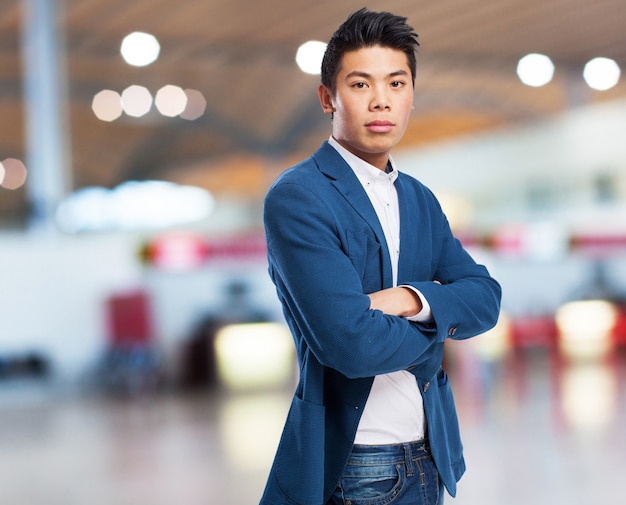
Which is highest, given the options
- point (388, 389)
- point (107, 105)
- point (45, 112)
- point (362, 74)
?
point (107, 105)

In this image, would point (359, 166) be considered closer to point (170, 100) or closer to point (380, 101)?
point (380, 101)

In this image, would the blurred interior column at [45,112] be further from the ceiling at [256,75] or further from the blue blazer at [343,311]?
the blue blazer at [343,311]

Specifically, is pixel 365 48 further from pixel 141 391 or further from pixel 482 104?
pixel 482 104

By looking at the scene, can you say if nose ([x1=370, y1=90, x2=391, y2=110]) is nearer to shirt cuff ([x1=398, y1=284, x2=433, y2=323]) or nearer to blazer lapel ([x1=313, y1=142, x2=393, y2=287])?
blazer lapel ([x1=313, y1=142, x2=393, y2=287])

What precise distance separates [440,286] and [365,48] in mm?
491

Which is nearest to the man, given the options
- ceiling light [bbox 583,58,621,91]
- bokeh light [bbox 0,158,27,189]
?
ceiling light [bbox 583,58,621,91]

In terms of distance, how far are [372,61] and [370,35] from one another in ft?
0.16

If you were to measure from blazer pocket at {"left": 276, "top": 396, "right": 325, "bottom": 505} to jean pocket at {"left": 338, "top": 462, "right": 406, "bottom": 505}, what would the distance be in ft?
0.23

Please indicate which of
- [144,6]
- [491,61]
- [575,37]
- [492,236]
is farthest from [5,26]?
[575,37]

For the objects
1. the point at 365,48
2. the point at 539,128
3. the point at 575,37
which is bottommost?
the point at 365,48

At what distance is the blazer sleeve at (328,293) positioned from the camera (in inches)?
61.7

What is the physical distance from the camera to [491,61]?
5.45m

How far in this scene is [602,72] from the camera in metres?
3.85

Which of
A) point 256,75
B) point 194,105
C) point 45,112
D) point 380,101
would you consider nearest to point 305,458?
point 380,101
